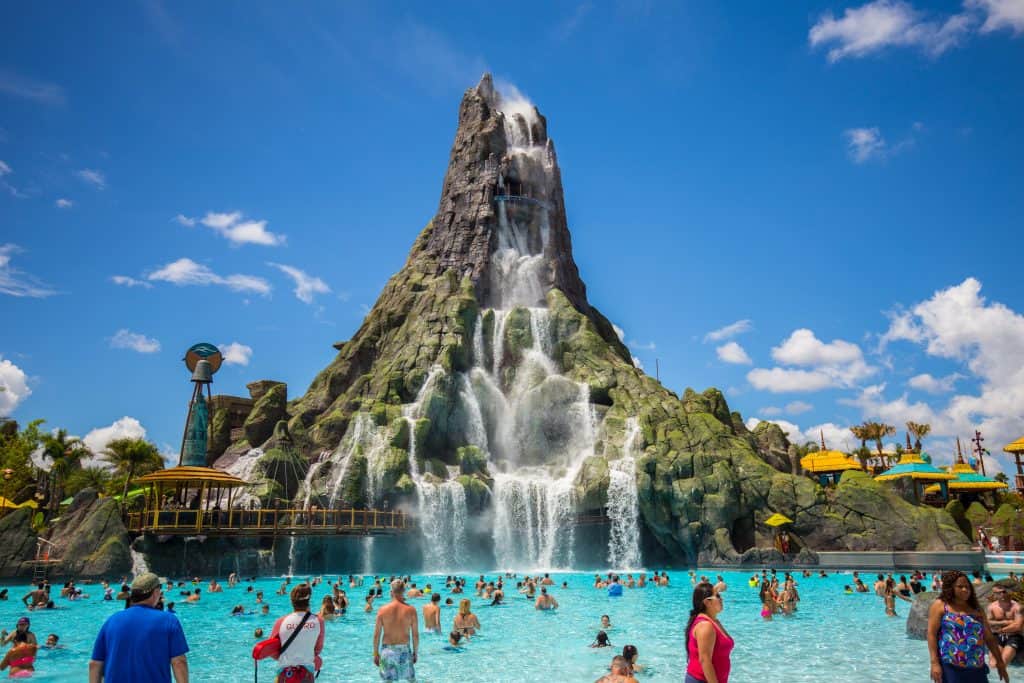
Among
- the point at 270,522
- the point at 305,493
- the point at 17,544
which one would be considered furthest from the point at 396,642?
the point at 305,493

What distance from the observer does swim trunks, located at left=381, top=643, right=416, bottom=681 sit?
31.2ft

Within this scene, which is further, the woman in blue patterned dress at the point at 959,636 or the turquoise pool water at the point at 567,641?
the turquoise pool water at the point at 567,641

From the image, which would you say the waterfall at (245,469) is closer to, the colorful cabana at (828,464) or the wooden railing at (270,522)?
the wooden railing at (270,522)

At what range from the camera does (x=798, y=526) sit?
48094mm

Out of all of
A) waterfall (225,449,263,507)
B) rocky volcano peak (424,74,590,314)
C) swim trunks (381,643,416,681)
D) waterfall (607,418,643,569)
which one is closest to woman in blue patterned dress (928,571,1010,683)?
swim trunks (381,643,416,681)

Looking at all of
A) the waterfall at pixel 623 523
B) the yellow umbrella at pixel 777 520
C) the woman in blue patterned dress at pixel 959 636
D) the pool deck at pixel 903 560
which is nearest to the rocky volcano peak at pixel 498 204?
the waterfall at pixel 623 523

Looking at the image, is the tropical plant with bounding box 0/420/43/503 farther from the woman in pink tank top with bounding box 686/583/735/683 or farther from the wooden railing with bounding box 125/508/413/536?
the woman in pink tank top with bounding box 686/583/735/683

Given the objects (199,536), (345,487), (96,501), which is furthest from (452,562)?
(96,501)

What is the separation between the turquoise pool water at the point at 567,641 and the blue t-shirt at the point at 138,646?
9.91 m

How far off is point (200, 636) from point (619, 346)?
5960cm

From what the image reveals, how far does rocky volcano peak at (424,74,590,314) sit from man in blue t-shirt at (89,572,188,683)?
6760 cm

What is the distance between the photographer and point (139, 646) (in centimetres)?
578

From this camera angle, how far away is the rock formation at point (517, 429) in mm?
48438

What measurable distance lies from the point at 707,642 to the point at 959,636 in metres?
2.60
